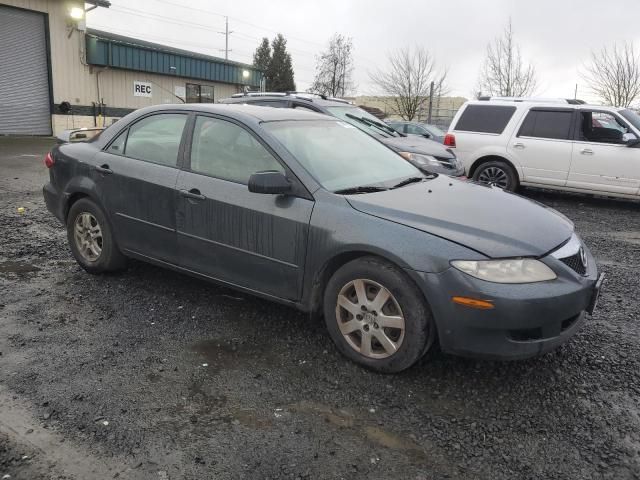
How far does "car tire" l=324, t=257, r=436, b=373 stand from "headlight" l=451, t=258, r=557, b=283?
0.32m

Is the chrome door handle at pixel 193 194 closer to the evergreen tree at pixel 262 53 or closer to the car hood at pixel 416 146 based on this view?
the car hood at pixel 416 146

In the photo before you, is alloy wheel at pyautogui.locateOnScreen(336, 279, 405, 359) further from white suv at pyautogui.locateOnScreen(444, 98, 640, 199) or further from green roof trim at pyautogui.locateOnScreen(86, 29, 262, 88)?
green roof trim at pyautogui.locateOnScreen(86, 29, 262, 88)

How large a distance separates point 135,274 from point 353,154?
2.33m

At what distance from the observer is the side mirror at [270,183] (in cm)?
338

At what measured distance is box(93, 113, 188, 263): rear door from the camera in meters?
4.09

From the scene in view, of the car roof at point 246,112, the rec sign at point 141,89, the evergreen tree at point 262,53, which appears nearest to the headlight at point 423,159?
the car roof at point 246,112

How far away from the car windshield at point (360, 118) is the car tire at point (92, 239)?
15.4 feet

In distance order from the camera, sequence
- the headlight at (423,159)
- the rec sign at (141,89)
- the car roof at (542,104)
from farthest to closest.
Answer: the rec sign at (141,89)
the car roof at (542,104)
the headlight at (423,159)

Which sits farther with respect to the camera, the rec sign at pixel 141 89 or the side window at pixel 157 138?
the rec sign at pixel 141 89

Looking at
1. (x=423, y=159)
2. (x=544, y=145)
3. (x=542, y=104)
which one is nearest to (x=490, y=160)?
(x=544, y=145)

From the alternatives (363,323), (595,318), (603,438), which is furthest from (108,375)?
(595,318)

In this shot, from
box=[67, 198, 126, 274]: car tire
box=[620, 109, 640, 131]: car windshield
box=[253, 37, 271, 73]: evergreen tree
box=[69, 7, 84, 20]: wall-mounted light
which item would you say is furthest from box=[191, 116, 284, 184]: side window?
box=[253, 37, 271, 73]: evergreen tree

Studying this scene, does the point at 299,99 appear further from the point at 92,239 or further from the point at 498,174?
the point at 92,239

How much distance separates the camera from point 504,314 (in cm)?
284
